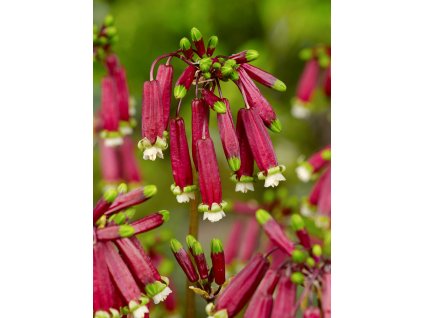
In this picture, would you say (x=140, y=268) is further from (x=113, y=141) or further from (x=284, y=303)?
(x=113, y=141)

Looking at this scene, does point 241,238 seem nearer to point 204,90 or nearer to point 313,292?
point 313,292

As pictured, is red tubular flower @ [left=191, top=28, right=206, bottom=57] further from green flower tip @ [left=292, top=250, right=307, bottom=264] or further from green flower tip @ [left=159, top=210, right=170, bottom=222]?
green flower tip @ [left=292, top=250, right=307, bottom=264]

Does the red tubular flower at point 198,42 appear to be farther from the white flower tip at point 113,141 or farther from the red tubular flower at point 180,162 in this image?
the white flower tip at point 113,141

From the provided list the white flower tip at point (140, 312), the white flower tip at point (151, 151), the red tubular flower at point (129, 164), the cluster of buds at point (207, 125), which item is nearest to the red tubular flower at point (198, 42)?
the cluster of buds at point (207, 125)

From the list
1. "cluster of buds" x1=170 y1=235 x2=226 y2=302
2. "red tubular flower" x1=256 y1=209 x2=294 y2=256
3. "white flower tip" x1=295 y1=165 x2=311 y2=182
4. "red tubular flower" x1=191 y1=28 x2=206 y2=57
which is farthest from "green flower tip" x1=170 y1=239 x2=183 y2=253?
"white flower tip" x1=295 y1=165 x2=311 y2=182

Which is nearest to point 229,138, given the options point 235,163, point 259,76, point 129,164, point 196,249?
point 235,163

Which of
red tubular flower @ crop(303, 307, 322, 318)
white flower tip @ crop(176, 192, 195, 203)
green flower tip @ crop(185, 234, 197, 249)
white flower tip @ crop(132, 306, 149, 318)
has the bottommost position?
red tubular flower @ crop(303, 307, 322, 318)

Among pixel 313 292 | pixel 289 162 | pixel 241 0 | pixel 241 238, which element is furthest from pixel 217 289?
pixel 241 0
